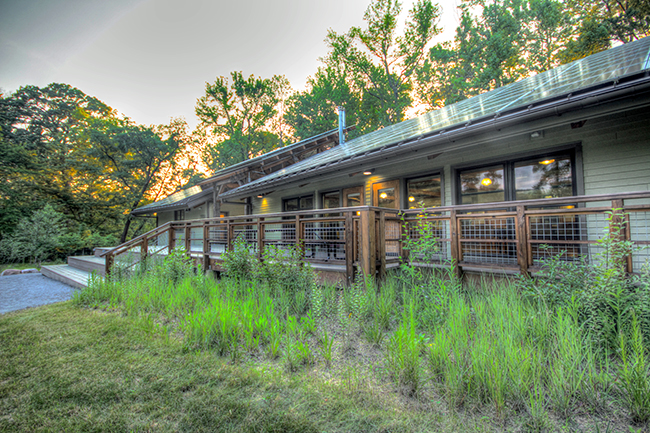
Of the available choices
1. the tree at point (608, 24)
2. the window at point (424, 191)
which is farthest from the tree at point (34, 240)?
the tree at point (608, 24)

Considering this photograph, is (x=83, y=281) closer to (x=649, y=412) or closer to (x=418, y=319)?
(x=418, y=319)

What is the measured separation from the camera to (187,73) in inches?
791

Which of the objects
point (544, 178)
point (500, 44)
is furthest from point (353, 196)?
point (500, 44)

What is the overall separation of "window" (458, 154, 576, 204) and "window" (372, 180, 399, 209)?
1.52 m

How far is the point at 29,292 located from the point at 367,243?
28.7 feet

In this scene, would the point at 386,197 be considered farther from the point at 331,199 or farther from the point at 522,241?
the point at 522,241

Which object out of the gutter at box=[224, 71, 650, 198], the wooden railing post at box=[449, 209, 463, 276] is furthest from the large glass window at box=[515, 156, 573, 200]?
the wooden railing post at box=[449, 209, 463, 276]

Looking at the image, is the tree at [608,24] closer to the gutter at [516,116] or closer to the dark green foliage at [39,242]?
the gutter at [516,116]

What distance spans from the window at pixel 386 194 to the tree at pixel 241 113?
20380mm

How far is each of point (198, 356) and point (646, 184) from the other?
5.95 meters

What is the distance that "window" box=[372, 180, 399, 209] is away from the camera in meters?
6.71

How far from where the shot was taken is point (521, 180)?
4.87 m

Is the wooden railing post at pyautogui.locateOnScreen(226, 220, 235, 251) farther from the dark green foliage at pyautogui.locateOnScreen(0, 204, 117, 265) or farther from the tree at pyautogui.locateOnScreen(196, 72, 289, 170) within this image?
the tree at pyautogui.locateOnScreen(196, 72, 289, 170)

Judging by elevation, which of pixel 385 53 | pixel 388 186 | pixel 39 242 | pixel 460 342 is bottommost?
pixel 460 342
